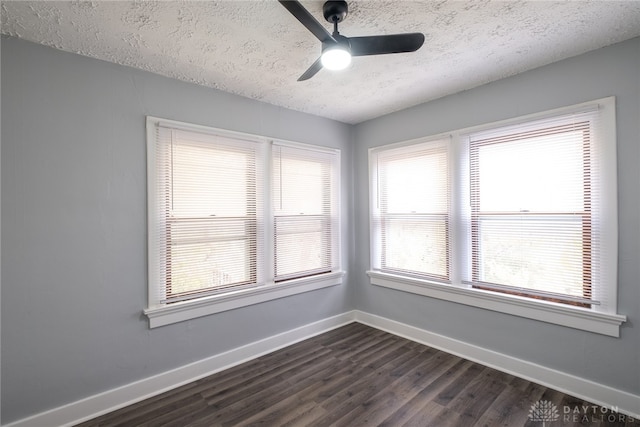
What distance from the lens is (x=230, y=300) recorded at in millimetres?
2719

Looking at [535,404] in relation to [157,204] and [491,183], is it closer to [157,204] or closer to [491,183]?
[491,183]

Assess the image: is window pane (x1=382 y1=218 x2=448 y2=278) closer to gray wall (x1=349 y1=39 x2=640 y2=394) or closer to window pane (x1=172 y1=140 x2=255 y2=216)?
gray wall (x1=349 y1=39 x2=640 y2=394)

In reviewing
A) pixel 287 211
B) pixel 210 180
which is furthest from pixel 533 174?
pixel 210 180

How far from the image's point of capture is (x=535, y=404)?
6.89 ft

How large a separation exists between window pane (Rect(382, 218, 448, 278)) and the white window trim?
143 mm

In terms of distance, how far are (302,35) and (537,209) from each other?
2.34 meters

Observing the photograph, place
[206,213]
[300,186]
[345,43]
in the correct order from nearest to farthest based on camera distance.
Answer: [345,43] → [206,213] → [300,186]

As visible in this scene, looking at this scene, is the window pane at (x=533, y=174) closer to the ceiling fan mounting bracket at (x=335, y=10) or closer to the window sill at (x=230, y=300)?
the ceiling fan mounting bracket at (x=335, y=10)

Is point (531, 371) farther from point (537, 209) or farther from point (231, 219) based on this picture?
point (231, 219)

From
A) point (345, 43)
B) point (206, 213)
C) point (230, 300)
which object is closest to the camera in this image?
point (345, 43)

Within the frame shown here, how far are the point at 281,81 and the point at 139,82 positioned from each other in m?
1.17

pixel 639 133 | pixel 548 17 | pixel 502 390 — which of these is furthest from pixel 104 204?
pixel 639 133

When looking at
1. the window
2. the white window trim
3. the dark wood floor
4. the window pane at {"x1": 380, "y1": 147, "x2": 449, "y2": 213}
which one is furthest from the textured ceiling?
the dark wood floor

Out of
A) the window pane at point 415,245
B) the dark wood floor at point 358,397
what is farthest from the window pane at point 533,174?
the dark wood floor at point 358,397
